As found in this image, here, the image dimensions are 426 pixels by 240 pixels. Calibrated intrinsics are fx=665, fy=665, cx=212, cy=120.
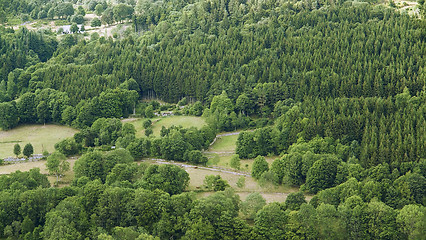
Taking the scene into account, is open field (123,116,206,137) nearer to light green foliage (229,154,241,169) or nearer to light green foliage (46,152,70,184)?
light green foliage (229,154,241,169)

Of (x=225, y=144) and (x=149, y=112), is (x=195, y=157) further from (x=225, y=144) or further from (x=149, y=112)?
(x=149, y=112)

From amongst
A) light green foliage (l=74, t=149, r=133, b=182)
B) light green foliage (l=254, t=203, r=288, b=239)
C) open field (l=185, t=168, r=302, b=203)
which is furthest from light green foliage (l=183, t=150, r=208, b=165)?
light green foliage (l=254, t=203, r=288, b=239)

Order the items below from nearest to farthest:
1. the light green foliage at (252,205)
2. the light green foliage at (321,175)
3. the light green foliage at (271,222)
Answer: the light green foliage at (271,222) → the light green foliage at (252,205) → the light green foliage at (321,175)

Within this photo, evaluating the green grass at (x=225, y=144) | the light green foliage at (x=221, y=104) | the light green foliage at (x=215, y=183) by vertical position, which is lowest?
the green grass at (x=225, y=144)

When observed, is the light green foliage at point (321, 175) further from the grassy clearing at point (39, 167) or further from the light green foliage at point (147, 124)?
the grassy clearing at point (39, 167)

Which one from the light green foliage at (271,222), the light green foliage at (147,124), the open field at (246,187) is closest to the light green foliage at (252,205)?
the light green foliage at (271,222)
